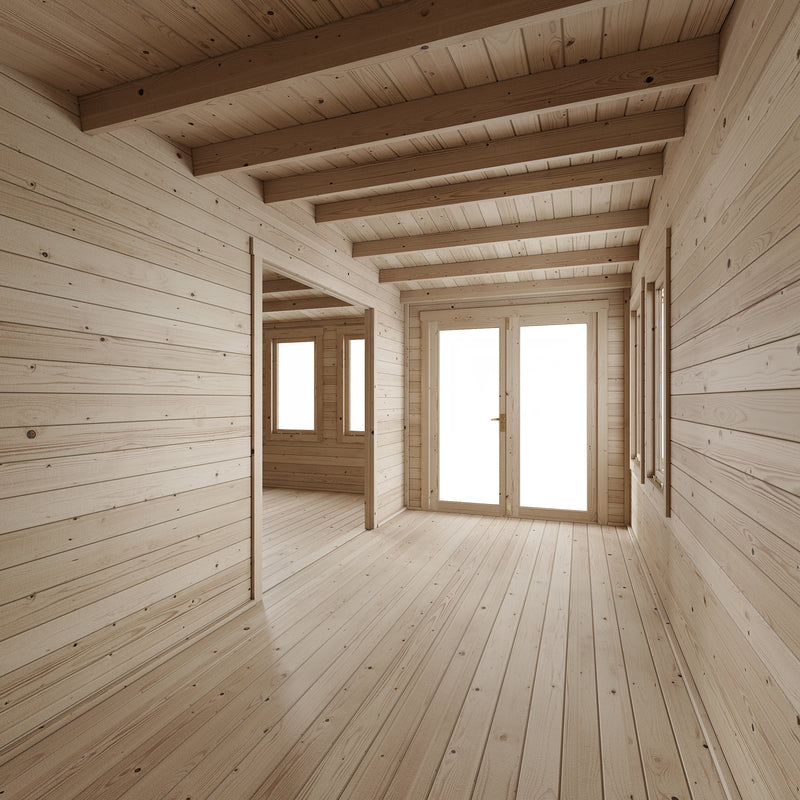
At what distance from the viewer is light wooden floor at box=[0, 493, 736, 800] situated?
5.27 ft

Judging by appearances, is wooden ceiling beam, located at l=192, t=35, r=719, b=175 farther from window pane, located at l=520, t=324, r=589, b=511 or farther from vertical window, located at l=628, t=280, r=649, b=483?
window pane, located at l=520, t=324, r=589, b=511

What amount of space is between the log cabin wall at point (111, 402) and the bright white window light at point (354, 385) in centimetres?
379

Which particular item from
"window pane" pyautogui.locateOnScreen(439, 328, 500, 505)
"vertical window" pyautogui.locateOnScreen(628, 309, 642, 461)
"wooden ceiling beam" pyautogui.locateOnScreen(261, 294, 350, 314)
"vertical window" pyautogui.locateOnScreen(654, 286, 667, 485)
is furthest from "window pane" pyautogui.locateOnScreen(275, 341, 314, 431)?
"vertical window" pyautogui.locateOnScreen(654, 286, 667, 485)

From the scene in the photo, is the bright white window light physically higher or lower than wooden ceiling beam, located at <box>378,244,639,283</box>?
lower

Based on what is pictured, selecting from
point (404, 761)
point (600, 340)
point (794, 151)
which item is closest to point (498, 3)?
point (794, 151)

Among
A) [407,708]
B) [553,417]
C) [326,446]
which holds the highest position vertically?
[553,417]

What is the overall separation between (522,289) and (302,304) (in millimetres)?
2770

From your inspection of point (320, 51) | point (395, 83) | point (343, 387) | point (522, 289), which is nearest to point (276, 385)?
point (343, 387)

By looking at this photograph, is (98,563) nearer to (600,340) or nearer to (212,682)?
(212,682)

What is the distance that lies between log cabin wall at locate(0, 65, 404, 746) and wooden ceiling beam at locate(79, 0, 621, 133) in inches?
→ 10.2

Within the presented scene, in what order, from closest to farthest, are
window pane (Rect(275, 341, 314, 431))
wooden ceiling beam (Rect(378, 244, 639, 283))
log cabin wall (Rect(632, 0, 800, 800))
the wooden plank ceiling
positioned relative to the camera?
log cabin wall (Rect(632, 0, 800, 800)), the wooden plank ceiling, wooden ceiling beam (Rect(378, 244, 639, 283)), window pane (Rect(275, 341, 314, 431))

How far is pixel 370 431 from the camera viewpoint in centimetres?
475

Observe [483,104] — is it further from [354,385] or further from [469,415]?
[354,385]

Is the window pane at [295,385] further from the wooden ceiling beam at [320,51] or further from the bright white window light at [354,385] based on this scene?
the wooden ceiling beam at [320,51]
